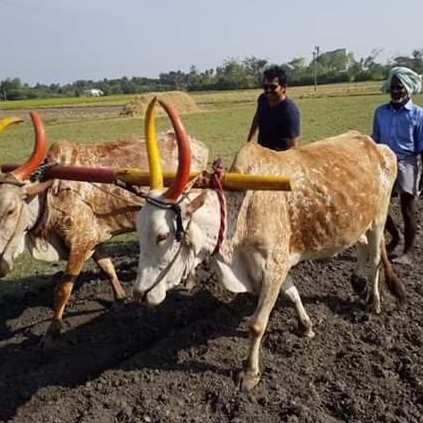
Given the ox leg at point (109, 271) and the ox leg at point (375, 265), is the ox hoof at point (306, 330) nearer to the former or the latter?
the ox leg at point (375, 265)

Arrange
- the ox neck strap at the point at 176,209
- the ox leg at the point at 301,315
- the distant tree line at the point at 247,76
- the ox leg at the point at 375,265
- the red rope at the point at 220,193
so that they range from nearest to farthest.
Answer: the ox neck strap at the point at 176,209 → the red rope at the point at 220,193 → the ox leg at the point at 301,315 → the ox leg at the point at 375,265 → the distant tree line at the point at 247,76

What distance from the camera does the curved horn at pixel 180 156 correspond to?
11.7 ft

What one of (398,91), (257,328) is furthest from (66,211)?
(398,91)

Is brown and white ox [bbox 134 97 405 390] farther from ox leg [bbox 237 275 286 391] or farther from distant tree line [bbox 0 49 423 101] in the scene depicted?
distant tree line [bbox 0 49 423 101]

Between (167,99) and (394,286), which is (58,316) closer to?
(394,286)

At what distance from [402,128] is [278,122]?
132 cm

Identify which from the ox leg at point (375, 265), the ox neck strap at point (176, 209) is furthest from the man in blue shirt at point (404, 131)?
the ox neck strap at point (176, 209)

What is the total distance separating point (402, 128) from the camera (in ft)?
20.6

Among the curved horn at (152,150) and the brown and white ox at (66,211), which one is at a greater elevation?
the curved horn at (152,150)

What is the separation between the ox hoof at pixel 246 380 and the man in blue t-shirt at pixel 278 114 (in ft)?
8.89

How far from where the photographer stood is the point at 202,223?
3998 mm

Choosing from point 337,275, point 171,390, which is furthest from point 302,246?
point 337,275

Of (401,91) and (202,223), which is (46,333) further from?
(401,91)

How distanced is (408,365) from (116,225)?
302 centimetres
